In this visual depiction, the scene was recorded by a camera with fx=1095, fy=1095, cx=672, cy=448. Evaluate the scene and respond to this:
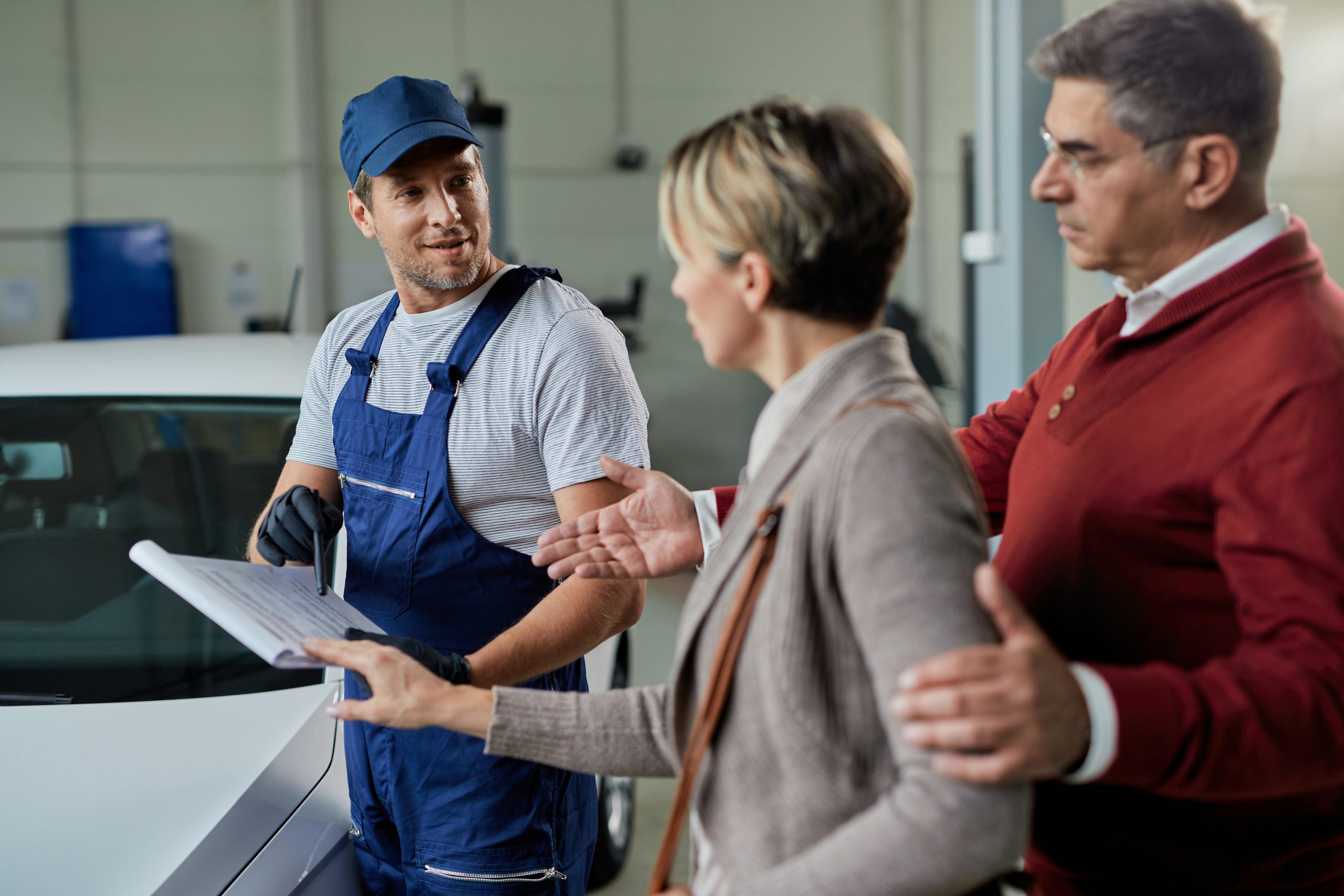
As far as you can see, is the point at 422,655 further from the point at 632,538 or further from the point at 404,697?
the point at 632,538

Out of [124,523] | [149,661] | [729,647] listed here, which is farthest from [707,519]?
[124,523]

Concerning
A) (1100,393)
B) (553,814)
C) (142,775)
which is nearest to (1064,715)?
(1100,393)

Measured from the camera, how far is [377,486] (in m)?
1.61

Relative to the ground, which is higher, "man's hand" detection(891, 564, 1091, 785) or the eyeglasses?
the eyeglasses

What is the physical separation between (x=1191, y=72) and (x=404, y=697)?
3.05ft

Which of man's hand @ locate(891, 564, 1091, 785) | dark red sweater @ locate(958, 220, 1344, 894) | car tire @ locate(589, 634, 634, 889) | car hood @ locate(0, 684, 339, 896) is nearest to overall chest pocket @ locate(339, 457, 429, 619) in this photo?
car hood @ locate(0, 684, 339, 896)

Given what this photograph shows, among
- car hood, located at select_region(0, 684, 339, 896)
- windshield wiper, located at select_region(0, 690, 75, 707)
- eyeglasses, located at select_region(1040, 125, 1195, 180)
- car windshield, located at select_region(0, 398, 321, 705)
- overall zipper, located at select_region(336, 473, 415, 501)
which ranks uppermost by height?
eyeglasses, located at select_region(1040, 125, 1195, 180)

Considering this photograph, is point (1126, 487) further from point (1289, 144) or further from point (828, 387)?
point (1289, 144)

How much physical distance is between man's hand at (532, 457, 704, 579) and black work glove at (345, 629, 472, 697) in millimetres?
154

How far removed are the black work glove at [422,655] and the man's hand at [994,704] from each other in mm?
637

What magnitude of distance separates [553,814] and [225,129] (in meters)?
7.97

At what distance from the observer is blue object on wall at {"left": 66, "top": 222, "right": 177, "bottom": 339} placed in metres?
8.05

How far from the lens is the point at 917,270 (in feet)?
30.8

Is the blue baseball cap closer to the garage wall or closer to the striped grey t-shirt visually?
the striped grey t-shirt
